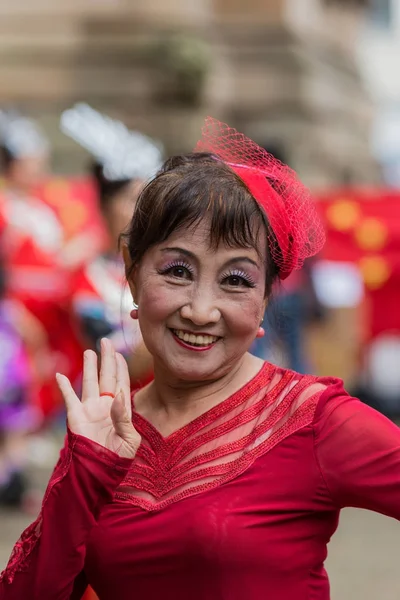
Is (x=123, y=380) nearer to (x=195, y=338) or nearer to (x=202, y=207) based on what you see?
(x=195, y=338)

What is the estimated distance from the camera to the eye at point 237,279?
225 centimetres

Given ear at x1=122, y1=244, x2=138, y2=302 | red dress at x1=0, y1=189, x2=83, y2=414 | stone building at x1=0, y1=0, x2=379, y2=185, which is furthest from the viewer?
stone building at x1=0, y1=0, x2=379, y2=185

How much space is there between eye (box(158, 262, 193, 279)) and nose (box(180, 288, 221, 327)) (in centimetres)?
4

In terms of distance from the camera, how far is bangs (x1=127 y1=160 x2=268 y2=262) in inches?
88.0

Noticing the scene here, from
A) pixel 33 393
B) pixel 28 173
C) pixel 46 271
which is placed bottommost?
pixel 33 393

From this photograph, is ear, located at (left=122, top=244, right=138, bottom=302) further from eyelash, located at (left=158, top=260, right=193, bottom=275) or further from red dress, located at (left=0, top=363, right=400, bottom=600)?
red dress, located at (left=0, top=363, right=400, bottom=600)

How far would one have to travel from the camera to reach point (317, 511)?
7.06ft

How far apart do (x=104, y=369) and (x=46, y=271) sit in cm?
569

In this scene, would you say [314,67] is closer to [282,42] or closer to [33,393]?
[282,42]

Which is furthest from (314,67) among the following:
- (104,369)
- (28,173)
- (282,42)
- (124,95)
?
(104,369)

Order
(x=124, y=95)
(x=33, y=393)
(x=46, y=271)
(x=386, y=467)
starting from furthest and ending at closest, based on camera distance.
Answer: (x=124, y=95) → (x=46, y=271) → (x=33, y=393) → (x=386, y=467)

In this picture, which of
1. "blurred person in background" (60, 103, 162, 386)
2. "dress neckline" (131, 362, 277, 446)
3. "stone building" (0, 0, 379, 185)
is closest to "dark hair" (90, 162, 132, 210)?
"blurred person in background" (60, 103, 162, 386)

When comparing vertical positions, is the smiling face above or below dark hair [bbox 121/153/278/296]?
below

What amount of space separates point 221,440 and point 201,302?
241mm
